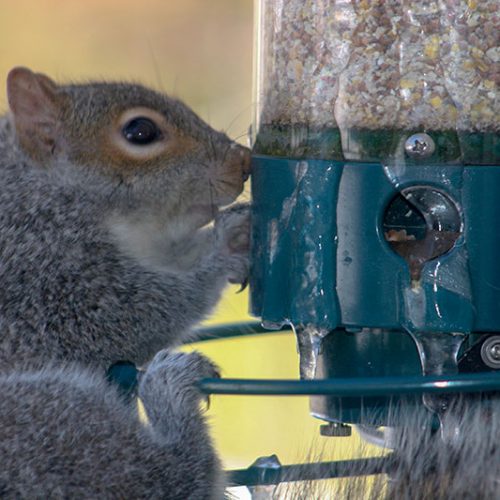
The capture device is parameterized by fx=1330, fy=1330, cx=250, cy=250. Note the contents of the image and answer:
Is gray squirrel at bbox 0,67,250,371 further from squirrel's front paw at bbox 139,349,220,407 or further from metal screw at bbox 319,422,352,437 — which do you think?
metal screw at bbox 319,422,352,437

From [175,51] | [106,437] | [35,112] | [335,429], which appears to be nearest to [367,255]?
[335,429]

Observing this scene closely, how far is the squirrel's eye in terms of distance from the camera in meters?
3.31

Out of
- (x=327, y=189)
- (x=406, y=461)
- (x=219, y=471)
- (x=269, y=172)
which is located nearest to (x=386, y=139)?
(x=327, y=189)

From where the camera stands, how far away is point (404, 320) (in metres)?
2.69

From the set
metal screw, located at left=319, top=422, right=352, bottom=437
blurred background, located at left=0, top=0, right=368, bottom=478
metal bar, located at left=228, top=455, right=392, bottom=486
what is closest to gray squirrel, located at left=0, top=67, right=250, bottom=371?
metal screw, located at left=319, top=422, right=352, bottom=437

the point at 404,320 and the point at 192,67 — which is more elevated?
the point at 192,67

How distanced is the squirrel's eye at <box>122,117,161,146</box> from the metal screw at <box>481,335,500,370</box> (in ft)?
3.45

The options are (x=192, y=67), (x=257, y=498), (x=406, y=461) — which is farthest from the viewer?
(x=192, y=67)

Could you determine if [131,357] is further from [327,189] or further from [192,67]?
[192,67]

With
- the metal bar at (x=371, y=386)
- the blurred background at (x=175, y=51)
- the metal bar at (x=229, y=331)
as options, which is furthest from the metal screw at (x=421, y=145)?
the blurred background at (x=175, y=51)

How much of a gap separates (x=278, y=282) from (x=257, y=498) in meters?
0.47

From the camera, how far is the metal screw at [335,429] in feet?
9.46

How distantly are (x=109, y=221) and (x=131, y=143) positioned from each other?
0.67 feet

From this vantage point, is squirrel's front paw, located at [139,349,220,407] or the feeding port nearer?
the feeding port
